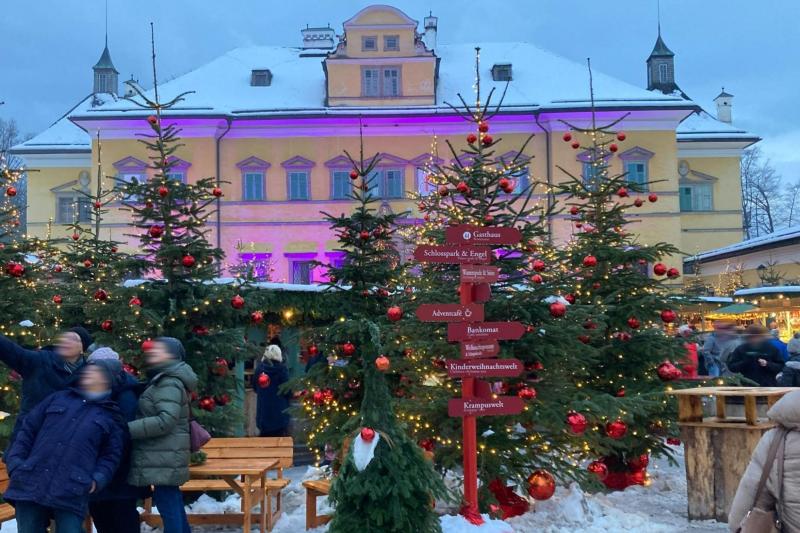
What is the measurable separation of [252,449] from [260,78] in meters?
32.5

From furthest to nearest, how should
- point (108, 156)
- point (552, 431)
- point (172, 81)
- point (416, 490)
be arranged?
point (172, 81) < point (108, 156) < point (552, 431) < point (416, 490)

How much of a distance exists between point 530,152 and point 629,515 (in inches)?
1128

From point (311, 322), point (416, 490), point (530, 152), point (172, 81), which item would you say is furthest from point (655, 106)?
point (416, 490)

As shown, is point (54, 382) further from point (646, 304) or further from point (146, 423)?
point (646, 304)

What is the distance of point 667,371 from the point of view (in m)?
9.60

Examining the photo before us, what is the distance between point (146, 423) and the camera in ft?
18.9

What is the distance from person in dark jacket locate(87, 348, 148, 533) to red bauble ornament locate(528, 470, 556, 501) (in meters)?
3.65

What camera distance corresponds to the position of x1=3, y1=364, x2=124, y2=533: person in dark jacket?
17.3 ft

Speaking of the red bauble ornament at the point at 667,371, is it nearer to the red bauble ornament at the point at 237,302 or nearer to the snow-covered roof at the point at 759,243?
the red bauble ornament at the point at 237,302

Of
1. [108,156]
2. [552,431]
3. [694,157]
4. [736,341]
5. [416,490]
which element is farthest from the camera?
[694,157]

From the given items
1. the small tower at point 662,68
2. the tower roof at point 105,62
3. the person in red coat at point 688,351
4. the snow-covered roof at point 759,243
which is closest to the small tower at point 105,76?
the tower roof at point 105,62

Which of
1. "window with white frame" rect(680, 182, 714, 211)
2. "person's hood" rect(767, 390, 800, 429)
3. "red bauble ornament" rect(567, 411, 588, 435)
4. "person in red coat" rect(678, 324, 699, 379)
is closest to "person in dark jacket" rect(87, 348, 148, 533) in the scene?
"red bauble ornament" rect(567, 411, 588, 435)

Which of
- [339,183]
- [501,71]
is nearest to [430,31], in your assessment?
[501,71]

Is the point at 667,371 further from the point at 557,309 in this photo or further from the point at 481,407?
the point at 481,407
